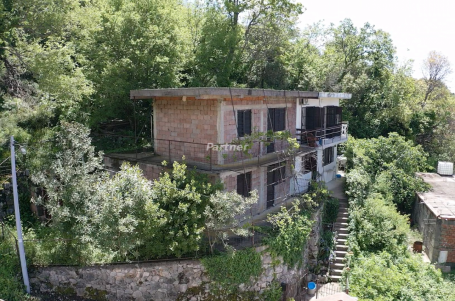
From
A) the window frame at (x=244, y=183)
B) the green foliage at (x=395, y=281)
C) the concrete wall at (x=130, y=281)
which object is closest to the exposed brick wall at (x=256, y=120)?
the window frame at (x=244, y=183)

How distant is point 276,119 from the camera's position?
19109 millimetres

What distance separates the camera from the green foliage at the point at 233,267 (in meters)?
13.0

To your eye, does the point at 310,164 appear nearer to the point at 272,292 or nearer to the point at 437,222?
the point at 437,222

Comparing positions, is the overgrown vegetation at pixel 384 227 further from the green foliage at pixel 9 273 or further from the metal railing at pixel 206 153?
the green foliage at pixel 9 273

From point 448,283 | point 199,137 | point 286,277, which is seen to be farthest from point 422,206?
point 199,137

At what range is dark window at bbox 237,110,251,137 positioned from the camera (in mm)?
16509

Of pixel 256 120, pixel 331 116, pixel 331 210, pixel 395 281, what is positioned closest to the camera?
pixel 395 281

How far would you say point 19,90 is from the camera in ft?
64.9

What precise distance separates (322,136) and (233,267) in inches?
471

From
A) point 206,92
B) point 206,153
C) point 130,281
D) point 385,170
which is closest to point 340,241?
point 385,170

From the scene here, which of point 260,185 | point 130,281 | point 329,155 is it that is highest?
point 329,155

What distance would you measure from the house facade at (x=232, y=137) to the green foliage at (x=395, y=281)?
5.19m

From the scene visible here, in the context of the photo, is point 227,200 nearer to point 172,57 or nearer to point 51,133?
point 51,133

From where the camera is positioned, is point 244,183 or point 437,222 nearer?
point 244,183
